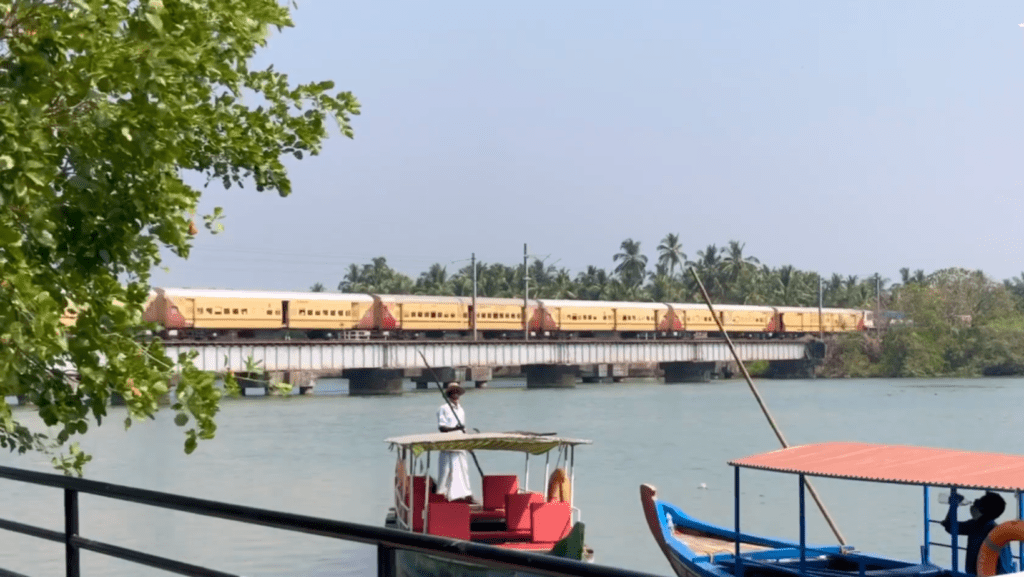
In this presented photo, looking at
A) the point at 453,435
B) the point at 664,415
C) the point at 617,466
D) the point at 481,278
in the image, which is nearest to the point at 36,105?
the point at 453,435

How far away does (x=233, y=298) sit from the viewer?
71.1m

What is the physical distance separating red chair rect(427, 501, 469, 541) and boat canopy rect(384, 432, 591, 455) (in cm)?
70

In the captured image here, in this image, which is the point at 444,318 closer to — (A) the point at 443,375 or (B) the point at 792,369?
(A) the point at 443,375

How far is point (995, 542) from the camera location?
11586 mm

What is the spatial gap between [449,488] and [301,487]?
20.6 metres

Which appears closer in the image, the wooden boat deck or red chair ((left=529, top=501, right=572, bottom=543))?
the wooden boat deck

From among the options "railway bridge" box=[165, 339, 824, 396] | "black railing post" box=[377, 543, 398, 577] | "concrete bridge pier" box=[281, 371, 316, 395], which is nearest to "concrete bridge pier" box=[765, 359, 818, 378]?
"railway bridge" box=[165, 339, 824, 396]

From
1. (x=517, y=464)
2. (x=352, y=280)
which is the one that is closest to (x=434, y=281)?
(x=352, y=280)

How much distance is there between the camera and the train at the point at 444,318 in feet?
230

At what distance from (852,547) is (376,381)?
69.0 meters

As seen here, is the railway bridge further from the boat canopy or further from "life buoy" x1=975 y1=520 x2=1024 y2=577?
"life buoy" x1=975 y1=520 x2=1024 y2=577

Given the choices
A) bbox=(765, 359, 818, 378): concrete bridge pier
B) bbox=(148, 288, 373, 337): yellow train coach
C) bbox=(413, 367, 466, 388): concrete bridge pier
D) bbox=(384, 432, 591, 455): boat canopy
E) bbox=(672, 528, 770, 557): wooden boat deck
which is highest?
bbox=(148, 288, 373, 337): yellow train coach

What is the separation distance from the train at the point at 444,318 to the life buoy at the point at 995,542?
177 feet

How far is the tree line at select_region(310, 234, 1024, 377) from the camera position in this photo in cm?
10550
